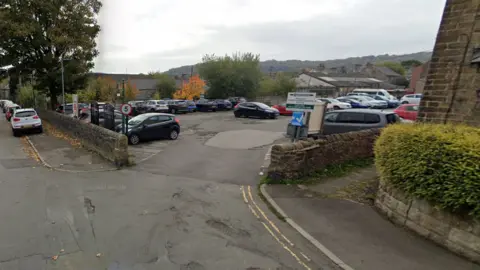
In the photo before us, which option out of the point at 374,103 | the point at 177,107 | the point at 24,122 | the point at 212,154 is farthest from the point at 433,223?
the point at 177,107

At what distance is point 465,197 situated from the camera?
5.15m

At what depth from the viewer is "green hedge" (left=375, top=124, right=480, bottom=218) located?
516cm

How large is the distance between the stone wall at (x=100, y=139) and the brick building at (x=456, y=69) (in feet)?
34.2

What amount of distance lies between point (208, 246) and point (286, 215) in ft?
7.39

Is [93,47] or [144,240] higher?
[93,47]

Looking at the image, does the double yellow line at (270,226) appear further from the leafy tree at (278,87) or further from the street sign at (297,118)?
the leafy tree at (278,87)

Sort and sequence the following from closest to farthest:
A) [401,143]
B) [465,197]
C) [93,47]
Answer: [465,197], [401,143], [93,47]

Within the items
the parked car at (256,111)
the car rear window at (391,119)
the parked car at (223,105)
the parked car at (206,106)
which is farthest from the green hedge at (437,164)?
the parked car at (223,105)

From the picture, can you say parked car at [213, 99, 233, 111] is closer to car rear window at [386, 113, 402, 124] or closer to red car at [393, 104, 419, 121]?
red car at [393, 104, 419, 121]

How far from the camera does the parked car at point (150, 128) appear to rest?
16.2 m

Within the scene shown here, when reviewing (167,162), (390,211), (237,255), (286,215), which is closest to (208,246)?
(237,255)

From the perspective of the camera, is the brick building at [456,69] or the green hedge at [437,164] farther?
the brick building at [456,69]

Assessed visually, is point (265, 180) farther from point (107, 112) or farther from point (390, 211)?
point (107, 112)

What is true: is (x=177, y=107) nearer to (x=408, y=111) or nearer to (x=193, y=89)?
(x=193, y=89)
